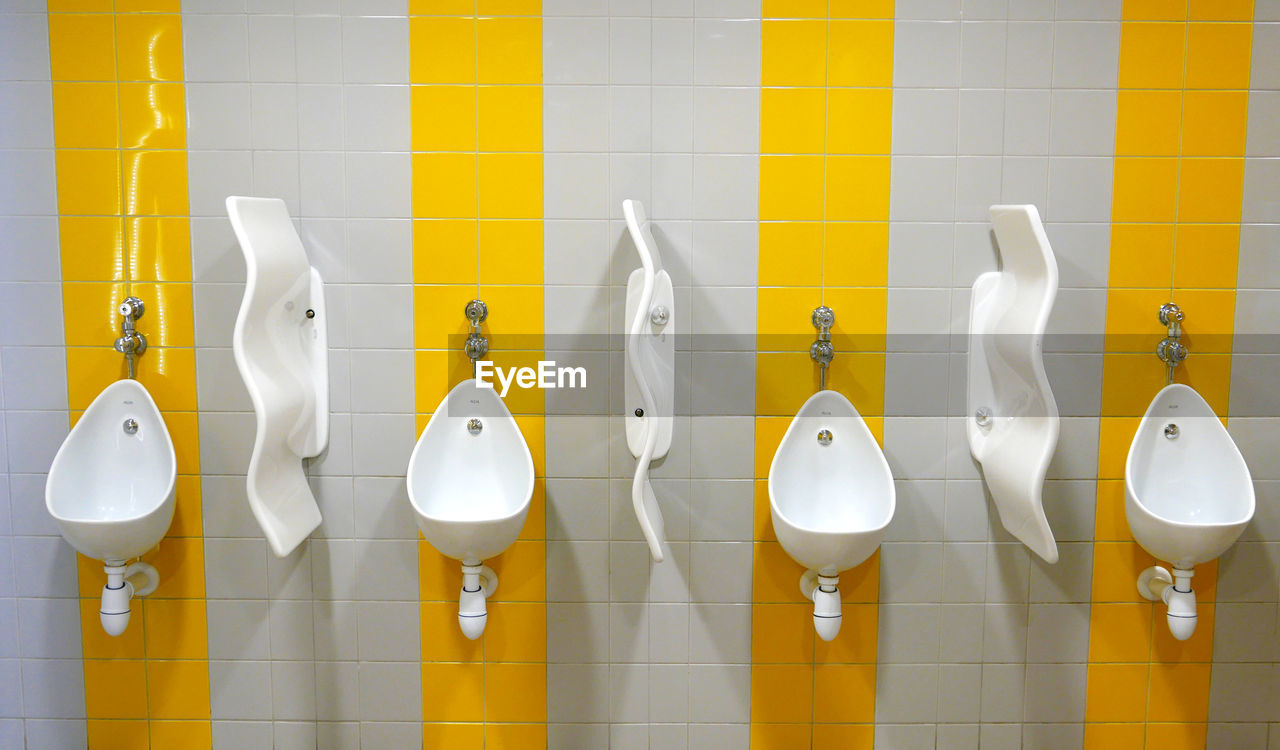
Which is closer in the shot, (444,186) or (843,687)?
(444,186)

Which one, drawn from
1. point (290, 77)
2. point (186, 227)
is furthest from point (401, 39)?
point (186, 227)

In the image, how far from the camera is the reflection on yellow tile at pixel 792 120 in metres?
2.36

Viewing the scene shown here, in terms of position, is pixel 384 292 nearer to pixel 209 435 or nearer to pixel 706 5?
pixel 209 435

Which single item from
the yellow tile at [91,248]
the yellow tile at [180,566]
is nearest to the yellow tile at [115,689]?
the yellow tile at [180,566]

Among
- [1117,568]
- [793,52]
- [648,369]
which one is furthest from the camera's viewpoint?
[1117,568]

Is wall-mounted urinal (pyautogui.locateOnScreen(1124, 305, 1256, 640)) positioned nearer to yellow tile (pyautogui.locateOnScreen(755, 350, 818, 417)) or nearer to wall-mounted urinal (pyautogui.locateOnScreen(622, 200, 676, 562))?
yellow tile (pyautogui.locateOnScreen(755, 350, 818, 417))

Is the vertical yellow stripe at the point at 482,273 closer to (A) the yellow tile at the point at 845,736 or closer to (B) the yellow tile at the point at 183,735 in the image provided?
(B) the yellow tile at the point at 183,735

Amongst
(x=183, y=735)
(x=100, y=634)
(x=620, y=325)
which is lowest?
(x=183, y=735)

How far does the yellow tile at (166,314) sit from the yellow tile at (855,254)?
1.73 metres

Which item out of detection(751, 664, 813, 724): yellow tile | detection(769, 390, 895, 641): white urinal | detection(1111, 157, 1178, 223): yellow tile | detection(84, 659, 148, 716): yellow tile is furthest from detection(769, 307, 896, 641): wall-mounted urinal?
detection(84, 659, 148, 716): yellow tile

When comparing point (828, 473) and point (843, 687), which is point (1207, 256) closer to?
point (828, 473)

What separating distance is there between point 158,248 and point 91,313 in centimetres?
26

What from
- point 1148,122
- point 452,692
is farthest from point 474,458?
point 1148,122

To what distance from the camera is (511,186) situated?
7.82 ft
